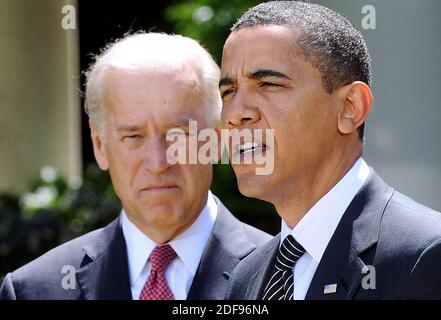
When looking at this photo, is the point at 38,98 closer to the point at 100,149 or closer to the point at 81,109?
the point at 81,109

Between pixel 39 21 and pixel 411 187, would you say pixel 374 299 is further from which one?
pixel 39 21

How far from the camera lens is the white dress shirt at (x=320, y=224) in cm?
230

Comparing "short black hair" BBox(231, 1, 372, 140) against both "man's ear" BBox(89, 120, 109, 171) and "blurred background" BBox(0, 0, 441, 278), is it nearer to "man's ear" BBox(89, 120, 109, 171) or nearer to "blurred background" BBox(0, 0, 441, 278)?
"blurred background" BBox(0, 0, 441, 278)

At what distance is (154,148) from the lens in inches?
111

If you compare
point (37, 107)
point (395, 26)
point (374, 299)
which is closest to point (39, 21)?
point (37, 107)

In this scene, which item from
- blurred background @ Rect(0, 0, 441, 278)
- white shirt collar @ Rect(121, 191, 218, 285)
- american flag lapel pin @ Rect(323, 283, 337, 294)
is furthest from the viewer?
blurred background @ Rect(0, 0, 441, 278)

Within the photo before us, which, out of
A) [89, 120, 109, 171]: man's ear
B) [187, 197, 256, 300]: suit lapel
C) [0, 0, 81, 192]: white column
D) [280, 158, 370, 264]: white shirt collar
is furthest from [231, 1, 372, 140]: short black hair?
[0, 0, 81, 192]: white column

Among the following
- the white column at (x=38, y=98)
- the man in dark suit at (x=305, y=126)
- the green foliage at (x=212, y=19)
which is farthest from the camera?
the white column at (x=38, y=98)

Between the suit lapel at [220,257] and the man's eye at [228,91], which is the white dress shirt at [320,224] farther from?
the suit lapel at [220,257]

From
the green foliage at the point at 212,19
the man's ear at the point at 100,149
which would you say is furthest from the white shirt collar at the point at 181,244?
the green foliage at the point at 212,19

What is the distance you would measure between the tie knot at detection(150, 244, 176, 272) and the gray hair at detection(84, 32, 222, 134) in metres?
0.43

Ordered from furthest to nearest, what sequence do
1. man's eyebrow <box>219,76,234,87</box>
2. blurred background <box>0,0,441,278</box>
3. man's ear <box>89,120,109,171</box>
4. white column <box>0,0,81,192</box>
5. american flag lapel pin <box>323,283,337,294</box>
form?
white column <box>0,0,81,192</box> < blurred background <box>0,0,441,278</box> < man's ear <box>89,120,109,171</box> < man's eyebrow <box>219,76,234,87</box> < american flag lapel pin <box>323,283,337,294</box>

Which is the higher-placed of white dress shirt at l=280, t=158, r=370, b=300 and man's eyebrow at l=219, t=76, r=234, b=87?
man's eyebrow at l=219, t=76, r=234, b=87

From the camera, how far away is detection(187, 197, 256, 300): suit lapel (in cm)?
282
